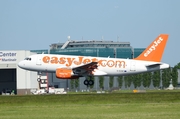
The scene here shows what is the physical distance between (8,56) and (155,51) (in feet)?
97.4

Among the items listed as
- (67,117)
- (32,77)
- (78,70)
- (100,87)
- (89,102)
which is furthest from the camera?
(100,87)

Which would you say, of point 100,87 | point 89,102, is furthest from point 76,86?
point 89,102

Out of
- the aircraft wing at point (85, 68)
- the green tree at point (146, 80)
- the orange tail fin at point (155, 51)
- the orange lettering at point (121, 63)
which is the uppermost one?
the orange tail fin at point (155, 51)

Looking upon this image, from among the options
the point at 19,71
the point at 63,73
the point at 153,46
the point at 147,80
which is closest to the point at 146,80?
the point at 147,80

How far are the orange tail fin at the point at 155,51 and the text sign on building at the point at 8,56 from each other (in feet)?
86.6

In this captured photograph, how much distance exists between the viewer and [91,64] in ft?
232

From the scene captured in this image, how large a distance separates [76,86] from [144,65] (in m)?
50.2

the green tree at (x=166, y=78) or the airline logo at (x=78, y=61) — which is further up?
the airline logo at (x=78, y=61)

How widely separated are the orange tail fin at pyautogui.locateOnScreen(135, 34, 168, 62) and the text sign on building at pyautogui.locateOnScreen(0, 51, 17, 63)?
26.4 metres

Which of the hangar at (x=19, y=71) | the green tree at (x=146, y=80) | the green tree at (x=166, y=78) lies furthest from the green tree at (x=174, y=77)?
the hangar at (x=19, y=71)

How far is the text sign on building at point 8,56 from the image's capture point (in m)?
92.5

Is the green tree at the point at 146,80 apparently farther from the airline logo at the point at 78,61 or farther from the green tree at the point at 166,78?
the airline logo at the point at 78,61

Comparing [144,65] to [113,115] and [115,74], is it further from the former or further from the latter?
[113,115]

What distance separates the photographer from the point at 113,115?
33781mm
